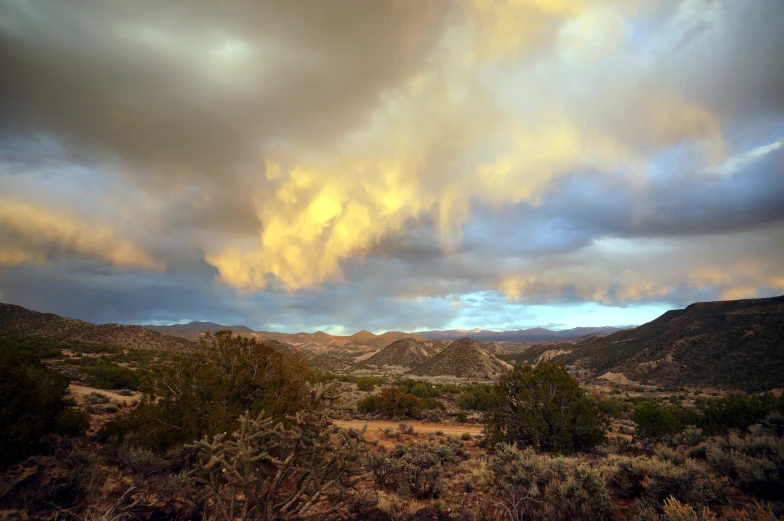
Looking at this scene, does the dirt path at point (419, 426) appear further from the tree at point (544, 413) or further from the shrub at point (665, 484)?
the shrub at point (665, 484)

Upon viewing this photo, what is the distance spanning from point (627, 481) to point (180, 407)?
14.5 meters

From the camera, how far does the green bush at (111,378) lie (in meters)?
27.5

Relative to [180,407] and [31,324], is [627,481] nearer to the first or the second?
[180,407]

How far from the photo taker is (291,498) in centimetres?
571

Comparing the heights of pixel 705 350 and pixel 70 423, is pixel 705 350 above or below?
below

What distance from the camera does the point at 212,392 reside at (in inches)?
471

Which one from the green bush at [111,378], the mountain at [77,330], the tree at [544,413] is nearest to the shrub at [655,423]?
the tree at [544,413]

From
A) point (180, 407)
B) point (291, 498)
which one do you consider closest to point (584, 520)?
point (291, 498)

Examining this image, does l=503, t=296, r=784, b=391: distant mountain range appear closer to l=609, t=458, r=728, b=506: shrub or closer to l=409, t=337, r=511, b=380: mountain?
l=409, t=337, r=511, b=380: mountain

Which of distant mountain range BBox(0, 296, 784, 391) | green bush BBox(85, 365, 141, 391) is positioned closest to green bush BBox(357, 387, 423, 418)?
green bush BBox(85, 365, 141, 391)

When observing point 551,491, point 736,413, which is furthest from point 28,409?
point 736,413

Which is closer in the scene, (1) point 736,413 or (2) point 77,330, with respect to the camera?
Answer: (1) point 736,413

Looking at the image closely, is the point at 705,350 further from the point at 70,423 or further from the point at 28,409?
the point at 28,409

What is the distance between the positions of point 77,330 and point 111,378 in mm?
43807
